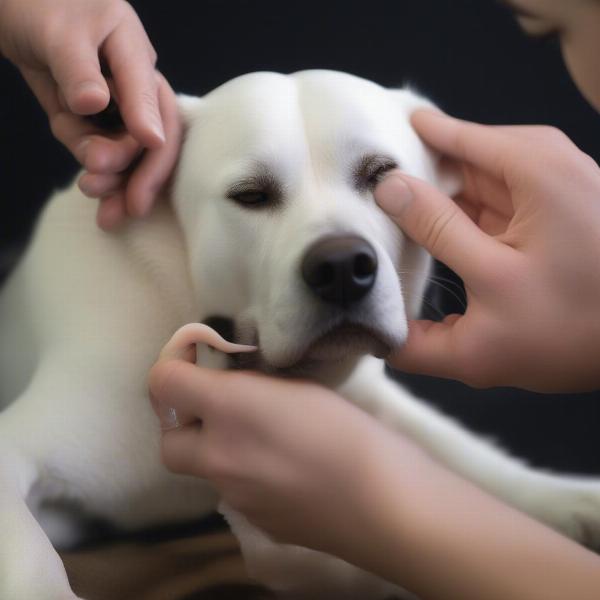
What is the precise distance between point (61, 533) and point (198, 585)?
21cm

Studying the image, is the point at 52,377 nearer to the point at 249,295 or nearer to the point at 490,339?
the point at 249,295

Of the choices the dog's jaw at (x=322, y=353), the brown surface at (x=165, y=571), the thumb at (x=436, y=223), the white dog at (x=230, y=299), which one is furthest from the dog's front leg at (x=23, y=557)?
the thumb at (x=436, y=223)

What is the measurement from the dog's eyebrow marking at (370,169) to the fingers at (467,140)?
105 millimetres

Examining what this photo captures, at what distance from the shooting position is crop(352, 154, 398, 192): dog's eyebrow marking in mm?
975

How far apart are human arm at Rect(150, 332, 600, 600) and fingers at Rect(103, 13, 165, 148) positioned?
0.29 meters

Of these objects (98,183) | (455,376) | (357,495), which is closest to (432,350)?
(455,376)

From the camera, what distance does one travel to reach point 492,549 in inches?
27.2

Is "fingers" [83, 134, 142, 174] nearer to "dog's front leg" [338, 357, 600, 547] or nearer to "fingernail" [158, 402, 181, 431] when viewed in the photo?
"fingernail" [158, 402, 181, 431]

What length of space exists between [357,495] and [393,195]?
38 cm

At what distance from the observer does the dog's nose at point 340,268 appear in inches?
32.9

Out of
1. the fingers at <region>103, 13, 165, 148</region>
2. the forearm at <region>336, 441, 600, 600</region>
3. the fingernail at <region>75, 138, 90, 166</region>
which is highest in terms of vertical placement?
the fingers at <region>103, 13, 165, 148</region>

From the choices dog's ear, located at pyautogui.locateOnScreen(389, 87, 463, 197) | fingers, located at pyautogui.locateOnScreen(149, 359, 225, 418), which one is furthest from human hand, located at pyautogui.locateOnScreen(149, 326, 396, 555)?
dog's ear, located at pyautogui.locateOnScreen(389, 87, 463, 197)

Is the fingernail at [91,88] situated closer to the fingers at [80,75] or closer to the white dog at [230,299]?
the fingers at [80,75]

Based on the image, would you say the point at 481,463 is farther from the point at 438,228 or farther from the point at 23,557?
the point at 23,557
